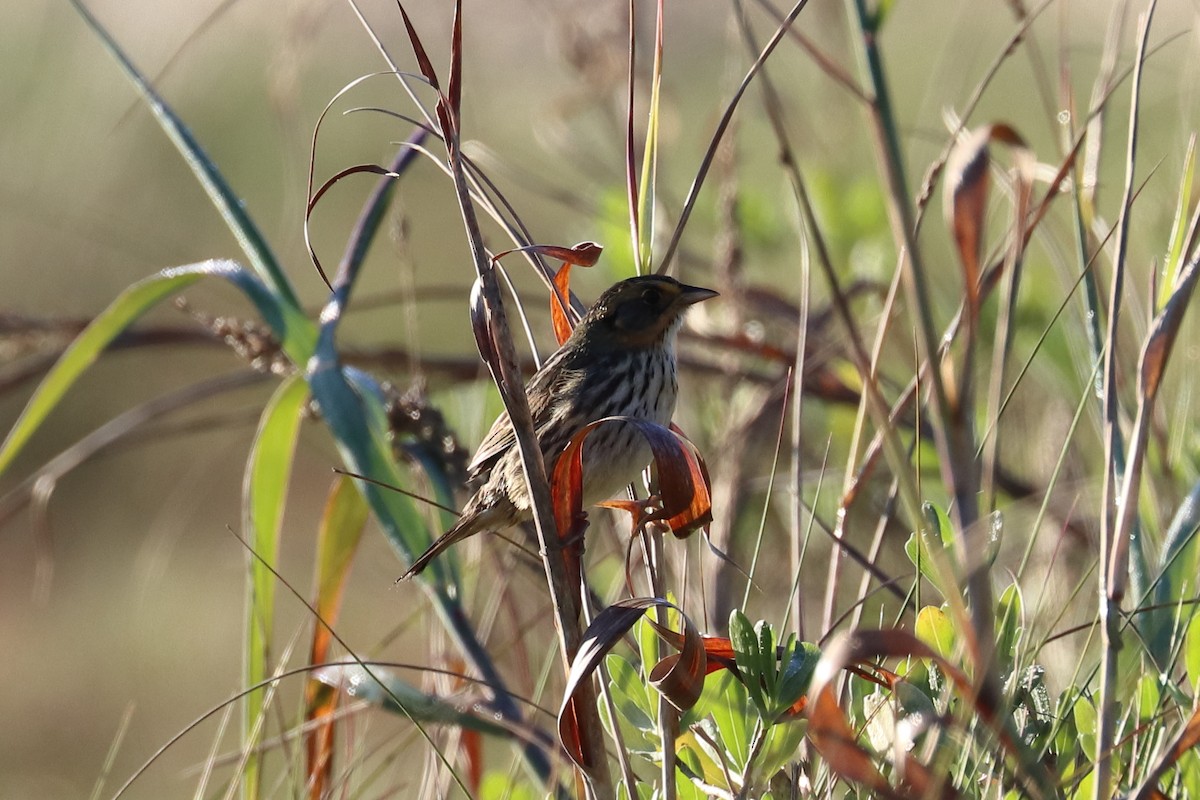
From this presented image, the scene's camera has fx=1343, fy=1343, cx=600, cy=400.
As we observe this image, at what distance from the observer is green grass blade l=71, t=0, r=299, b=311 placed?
2297mm

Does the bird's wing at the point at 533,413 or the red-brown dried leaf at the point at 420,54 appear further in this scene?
the bird's wing at the point at 533,413

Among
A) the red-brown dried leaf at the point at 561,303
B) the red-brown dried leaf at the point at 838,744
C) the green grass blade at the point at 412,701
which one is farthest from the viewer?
the green grass blade at the point at 412,701

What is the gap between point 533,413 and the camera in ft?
9.81

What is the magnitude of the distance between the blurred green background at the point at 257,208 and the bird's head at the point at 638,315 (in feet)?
1.13

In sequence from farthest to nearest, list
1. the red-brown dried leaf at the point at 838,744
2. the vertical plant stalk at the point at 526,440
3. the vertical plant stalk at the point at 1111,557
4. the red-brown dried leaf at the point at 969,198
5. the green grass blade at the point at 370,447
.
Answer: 1. the green grass blade at the point at 370,447
2. the vertical plant stalk at the point at 526,440
3. the vertical plant stalk at the point at 1111,557
4. the red-brown dried leaf at the point at 838,744
5. the red-brown dried leaf at the point at 969,198

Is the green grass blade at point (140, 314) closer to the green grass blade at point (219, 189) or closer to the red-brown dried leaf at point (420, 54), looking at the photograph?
the green grass blade at point (219, 189)

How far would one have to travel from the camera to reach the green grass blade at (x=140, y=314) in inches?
92.0

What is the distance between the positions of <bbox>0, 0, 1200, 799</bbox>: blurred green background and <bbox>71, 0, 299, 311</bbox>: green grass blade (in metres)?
0.25

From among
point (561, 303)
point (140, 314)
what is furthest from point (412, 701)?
point (140, 314)

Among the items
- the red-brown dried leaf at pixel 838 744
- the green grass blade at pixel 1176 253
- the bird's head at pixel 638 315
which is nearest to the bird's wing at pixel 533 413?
the bird's head at pixel 638 315

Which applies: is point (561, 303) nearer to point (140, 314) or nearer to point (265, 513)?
point (265, 513)

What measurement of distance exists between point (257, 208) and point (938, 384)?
9.37 metres

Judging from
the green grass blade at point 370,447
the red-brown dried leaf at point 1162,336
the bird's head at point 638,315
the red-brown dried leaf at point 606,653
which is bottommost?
the red-brown dried leaf at point 606,653

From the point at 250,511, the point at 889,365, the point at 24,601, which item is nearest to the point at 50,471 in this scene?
the point at 250,511
